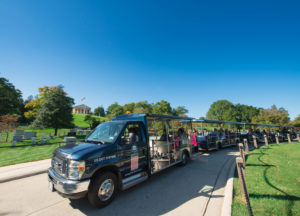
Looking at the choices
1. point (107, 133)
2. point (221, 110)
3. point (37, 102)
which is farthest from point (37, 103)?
point (221, 110)

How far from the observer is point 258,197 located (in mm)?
3439

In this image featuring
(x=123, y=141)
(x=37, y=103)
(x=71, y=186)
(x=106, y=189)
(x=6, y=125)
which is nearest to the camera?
(x=71, y=186)

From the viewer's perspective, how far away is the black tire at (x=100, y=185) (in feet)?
10.3

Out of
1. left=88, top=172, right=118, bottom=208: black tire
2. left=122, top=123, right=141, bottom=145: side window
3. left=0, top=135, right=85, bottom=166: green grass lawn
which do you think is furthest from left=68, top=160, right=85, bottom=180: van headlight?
left=0, top=135, right=85, bottom=166: green grass lawn

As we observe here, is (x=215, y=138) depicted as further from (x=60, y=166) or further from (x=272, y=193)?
(x=60, y=166)

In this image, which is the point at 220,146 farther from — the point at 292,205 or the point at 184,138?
the point at 292,205

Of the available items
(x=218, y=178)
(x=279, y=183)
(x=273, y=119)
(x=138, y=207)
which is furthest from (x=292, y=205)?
(x=273, y=119)

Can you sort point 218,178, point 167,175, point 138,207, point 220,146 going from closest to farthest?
1. point 138,207
2. point 218,178
3. point 167,175
4. point 220,146

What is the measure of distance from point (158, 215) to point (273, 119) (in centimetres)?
5700

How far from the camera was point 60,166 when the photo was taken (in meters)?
3.32

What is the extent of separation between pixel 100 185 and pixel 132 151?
1266 mm

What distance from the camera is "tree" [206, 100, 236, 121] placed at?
81.1 m

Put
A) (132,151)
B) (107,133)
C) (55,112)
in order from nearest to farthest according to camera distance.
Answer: (132,151) → (107,133) → (55,112)

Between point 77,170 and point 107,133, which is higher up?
point 107,133
